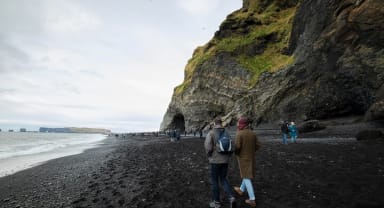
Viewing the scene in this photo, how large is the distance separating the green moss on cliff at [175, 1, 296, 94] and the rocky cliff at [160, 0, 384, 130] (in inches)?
8.9

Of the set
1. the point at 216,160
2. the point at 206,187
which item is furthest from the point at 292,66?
the point at 216,160

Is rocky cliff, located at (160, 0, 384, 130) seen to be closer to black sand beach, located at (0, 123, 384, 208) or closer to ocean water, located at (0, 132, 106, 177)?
black sand beach, located at (0, 123, 384, 208)

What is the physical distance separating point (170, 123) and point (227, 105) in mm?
30354

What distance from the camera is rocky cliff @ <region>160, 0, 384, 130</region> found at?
86.4 ft

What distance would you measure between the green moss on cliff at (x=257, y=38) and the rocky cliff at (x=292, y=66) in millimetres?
225

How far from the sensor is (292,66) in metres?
36.2

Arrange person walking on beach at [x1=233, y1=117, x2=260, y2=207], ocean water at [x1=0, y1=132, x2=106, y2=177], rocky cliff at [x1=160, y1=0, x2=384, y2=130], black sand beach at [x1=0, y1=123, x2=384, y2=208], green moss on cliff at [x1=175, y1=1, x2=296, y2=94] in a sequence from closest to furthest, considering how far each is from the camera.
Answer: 1. person walking on beach at [x1=233, y1=117, x2=260, y2=207]
2. black sand beach at [x1=0, y1=123, x2=384, y2=208]
3. ocean water at [x1=0, y1=132, x2=106, y2=177]
4. rocky cliff at [x1=160, y1=0, x2=384, y2=130]
5. green moss on cliff at [x1=175, y1=1, x2=296, y2=94]

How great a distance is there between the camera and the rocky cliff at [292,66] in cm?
2633

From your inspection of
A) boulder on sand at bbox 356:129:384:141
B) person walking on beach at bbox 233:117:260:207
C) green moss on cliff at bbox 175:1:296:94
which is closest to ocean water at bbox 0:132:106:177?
person walking on beach at bbox 233:117:260:207

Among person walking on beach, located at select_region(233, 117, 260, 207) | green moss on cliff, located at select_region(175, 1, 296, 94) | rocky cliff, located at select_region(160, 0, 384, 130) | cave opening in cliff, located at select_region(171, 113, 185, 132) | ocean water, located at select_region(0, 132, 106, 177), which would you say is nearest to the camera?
person walking on beach, located at select_region(233, 117, 260, 207)

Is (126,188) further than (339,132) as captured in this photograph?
No

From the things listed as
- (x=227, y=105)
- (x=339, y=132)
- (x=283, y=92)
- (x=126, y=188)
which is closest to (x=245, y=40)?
(x=227, y=105)

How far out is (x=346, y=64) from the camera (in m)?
27.9

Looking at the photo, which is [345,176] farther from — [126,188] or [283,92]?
[283,92]
